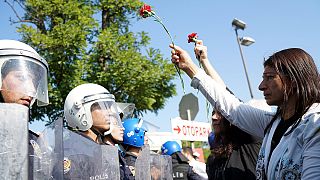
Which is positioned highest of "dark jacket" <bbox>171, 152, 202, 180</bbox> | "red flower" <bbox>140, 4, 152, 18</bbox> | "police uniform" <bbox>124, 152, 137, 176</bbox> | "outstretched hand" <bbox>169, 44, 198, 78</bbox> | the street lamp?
the street lamp

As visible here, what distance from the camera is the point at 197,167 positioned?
8617 millimetres

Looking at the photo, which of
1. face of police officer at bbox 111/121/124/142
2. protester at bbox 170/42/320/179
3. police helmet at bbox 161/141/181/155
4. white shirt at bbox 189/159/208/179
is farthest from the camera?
police helmet at bbox 161/141/181/155

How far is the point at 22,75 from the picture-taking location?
242 cm

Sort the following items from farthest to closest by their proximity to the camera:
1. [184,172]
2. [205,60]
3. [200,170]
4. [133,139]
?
[200,170]
[184,172]
[133,139]
[205,60]

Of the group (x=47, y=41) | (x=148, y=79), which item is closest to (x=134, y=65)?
(x=148, y=79)

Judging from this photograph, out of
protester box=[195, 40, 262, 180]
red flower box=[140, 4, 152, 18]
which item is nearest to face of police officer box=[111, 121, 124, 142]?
protester box=[195, 40, 262, 180]

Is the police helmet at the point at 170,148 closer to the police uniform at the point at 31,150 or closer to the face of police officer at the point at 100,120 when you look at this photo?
the face of police officer at the point at 100,120

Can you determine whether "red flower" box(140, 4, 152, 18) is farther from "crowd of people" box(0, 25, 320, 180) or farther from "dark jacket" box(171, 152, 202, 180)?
"dark jacket" box(171, 152, 202, 180)

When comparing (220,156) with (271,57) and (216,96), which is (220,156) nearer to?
(216,96)

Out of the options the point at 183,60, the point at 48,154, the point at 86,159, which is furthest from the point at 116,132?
the point at 48,154

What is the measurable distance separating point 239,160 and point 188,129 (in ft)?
23.5

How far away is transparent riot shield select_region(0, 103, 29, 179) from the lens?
163 centimetres

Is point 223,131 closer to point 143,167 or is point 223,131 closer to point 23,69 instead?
point 143,167

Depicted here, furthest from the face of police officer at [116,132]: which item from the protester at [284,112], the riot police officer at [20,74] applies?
the riot police officer at [20,74]
